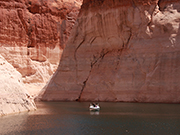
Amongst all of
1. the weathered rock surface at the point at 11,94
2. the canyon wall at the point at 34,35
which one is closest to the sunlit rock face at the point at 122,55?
the canyon wall at the point at 34,35

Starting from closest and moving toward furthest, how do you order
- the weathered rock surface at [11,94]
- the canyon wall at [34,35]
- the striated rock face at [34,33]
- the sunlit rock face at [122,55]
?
1. the weathered rock surface at [11,94]
2. the sunlit rock face at [122,55]
3. the canyon wall at [34,35]
4. the striated rock face at [34,33]

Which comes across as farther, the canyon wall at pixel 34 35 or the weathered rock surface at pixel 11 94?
the canyon wall at pixel 34 35

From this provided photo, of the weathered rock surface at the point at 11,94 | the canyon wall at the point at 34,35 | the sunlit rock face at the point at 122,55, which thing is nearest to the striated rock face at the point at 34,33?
the canyon wall at the point at 34,35

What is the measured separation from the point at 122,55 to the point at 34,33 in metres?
21.8

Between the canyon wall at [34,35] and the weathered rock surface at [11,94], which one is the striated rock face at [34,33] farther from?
the weathered rock surface at [11,94]

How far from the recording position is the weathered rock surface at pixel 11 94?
1762 centimetres

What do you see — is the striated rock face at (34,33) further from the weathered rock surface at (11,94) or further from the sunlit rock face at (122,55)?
the weathered rock surface at (11,94)

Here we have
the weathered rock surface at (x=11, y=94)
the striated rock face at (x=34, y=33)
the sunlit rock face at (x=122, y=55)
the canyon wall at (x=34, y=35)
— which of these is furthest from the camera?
the striated rock face at (x=34, y=33)

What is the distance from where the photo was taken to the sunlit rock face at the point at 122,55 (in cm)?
2858

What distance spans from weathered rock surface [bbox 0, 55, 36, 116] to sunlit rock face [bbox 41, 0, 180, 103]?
12825 mm

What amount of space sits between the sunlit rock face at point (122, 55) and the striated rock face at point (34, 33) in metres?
13.4

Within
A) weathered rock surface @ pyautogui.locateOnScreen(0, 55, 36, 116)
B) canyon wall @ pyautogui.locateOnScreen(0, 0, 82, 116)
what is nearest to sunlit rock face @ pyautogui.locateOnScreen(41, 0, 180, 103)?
canyon wall @ pyautogui.locateOnScreen(0, 0, 82, 116)

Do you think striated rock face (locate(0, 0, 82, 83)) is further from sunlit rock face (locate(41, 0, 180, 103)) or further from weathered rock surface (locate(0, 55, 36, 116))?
weathered rock surface (locate(0, 55, 36, 116))

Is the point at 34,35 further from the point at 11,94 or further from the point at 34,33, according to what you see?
the point at 11,94
